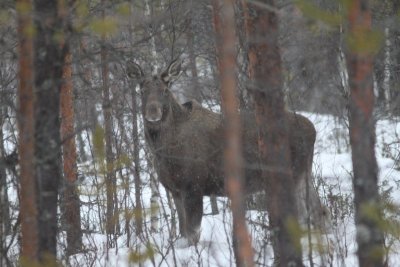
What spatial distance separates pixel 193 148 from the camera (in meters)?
10.9

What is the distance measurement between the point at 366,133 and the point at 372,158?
0.62 feet

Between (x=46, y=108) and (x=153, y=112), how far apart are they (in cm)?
538

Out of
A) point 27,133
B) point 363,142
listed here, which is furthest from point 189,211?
point 363,142

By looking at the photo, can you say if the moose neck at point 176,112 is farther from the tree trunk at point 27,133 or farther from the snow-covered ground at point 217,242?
the tree trunk at point 27,133

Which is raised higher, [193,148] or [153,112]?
[153,112]

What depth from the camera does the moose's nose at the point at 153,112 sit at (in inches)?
416

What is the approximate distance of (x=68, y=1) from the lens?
17.3ft

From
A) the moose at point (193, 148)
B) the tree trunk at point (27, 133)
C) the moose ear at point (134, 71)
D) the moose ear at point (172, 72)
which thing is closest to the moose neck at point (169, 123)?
the moose at point (193, 148)

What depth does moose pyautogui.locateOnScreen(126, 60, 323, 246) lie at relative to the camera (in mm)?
10367

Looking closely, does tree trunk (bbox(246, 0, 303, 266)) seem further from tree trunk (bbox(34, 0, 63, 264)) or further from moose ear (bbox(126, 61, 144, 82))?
moose ear (bbox(126, 61, 144, 82))

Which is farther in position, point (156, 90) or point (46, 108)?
point (156, 90)

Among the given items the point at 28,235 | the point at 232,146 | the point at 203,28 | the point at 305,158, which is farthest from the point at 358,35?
the point at 203,28

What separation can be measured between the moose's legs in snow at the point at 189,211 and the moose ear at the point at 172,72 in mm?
1430

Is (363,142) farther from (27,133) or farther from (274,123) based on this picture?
(27,133)
